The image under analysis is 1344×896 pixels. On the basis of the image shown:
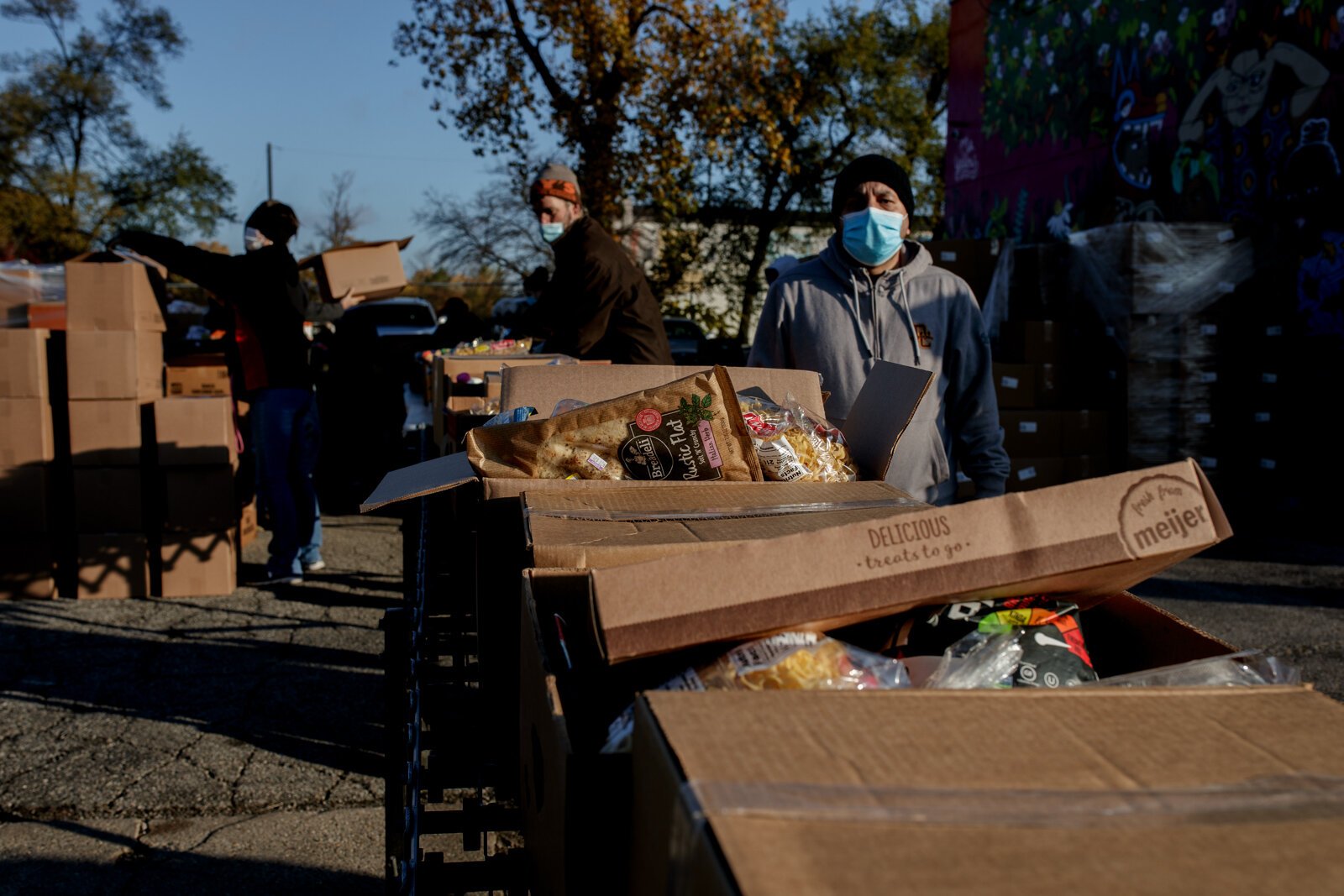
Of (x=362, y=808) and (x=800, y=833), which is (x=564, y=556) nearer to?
(x=800, y=833)

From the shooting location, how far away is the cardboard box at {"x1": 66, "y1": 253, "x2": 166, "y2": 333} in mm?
5734

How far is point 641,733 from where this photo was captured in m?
0.88

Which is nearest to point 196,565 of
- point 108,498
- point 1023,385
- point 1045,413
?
point 108,498

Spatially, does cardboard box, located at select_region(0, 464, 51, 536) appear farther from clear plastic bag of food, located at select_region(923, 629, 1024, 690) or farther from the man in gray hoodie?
clear plastic bag of food, located at select_region(923, 629, 1024, 690)

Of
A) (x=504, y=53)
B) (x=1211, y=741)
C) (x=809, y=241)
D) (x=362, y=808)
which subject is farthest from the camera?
(x=809, y=241)

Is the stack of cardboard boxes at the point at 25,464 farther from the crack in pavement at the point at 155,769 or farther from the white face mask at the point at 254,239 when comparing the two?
the crack in pavement at the point at 155,769

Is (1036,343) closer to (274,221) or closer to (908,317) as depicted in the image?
(274,221)

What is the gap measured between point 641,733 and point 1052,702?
14.1 inches

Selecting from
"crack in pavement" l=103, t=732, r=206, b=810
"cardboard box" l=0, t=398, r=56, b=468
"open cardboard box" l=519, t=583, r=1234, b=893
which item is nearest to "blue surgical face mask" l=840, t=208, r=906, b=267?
"open cardboard box" l=519, t=583, r=1234, b=893

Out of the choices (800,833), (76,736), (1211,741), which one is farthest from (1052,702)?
(76,736)

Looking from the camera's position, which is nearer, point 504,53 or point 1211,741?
point 1211,741

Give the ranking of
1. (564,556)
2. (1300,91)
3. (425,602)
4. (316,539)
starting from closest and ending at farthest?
(564,556), (425,602), (316,539), (1300,91)

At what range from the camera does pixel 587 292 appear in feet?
14.9

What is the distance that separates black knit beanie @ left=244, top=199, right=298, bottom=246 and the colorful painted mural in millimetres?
7573
